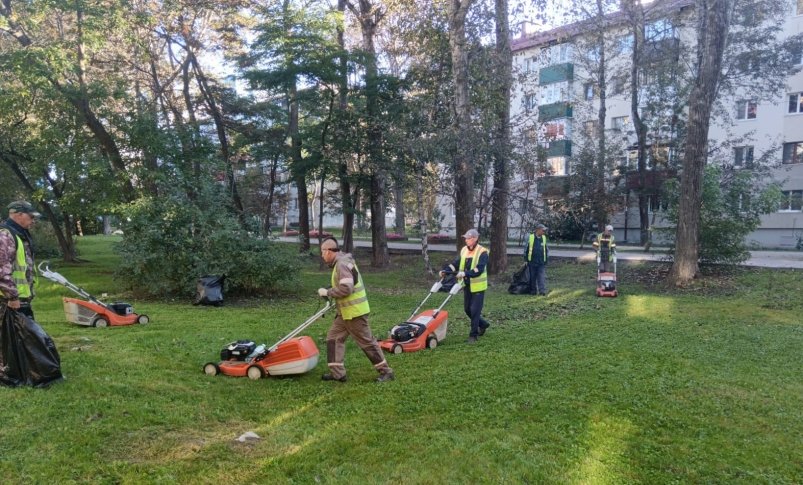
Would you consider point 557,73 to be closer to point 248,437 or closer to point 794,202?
point 794,202

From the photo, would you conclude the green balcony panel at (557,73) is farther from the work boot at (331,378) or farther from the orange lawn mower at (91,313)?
the work boot at (331,378)

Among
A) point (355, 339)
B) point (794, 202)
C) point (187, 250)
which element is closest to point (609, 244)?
point (355, 339)

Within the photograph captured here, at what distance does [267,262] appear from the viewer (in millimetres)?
13719

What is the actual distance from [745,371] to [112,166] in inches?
678

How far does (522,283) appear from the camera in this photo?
47.6 ft

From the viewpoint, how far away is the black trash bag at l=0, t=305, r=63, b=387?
18.2 ft

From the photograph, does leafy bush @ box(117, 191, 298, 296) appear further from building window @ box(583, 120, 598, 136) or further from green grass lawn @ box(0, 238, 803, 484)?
building window @ box(583, 120, 598, 136)

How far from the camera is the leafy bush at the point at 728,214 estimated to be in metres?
15.6

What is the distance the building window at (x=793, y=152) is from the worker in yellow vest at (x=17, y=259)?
3583cm

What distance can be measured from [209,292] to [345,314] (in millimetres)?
7297

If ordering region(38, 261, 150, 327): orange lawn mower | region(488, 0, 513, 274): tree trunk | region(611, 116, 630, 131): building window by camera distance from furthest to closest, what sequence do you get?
region(611, 116, 630, 131): building window → region(488, 0, 513, 274): tree trunk → region(38, 261, 150, 327): orange lawn mower

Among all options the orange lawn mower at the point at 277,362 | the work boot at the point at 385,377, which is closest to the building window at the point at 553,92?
the work boot at the point at 385,377

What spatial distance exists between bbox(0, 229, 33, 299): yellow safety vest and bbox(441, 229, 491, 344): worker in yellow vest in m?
5.40

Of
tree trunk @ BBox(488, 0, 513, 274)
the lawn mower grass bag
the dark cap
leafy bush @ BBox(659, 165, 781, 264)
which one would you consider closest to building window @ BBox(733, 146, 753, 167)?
leafy bush @ BBox(659, 165, 781, 264)
